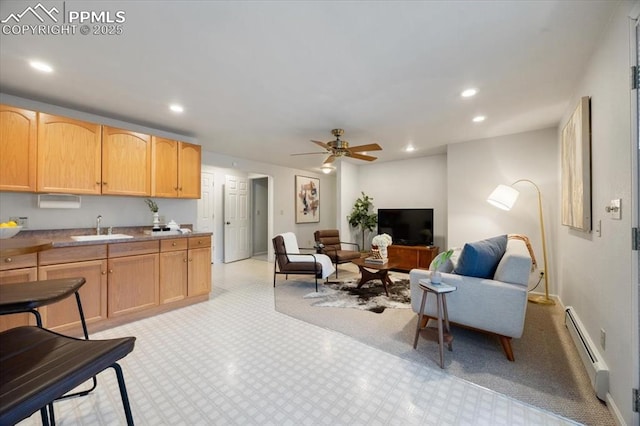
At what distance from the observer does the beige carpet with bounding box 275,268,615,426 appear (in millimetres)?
1672

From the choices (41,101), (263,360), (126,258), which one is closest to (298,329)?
(263,360)

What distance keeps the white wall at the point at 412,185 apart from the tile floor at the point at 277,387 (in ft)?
12.6

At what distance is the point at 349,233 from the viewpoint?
607 centimetres

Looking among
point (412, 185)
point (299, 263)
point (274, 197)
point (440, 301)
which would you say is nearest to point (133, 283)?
point (299, 263)

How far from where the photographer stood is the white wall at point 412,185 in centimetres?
529

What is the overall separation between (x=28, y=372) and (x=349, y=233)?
5489 mm

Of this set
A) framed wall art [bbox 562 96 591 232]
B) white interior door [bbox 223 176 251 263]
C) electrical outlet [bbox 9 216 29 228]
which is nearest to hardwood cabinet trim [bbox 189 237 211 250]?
electrical outlet [bbox 9 216 29 228]

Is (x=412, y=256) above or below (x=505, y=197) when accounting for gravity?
below

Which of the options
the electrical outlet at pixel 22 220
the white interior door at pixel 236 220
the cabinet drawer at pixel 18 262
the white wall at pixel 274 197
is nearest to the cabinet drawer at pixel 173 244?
the cabinet drawer at pixel 18 262

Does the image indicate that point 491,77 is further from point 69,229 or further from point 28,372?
point 69,229

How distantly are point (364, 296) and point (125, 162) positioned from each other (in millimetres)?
3469

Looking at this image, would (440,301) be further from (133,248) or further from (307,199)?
(307,199)

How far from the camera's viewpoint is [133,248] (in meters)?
2.86

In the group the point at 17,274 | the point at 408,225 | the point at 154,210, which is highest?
the point at 154,210
